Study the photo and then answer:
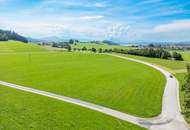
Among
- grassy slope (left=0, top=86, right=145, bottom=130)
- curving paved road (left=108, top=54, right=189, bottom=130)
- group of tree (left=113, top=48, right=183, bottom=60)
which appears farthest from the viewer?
group of tree (left=113, top=48, right=183, bottom=60)

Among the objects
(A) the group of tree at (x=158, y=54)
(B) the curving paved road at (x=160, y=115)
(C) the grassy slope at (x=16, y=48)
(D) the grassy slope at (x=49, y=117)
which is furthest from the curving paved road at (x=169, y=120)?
(C) the grassy slope at (x=16, y=48)

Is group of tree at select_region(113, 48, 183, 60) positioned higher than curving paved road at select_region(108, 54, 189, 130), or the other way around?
group of tree at select_region(113, 48, 183, 60)

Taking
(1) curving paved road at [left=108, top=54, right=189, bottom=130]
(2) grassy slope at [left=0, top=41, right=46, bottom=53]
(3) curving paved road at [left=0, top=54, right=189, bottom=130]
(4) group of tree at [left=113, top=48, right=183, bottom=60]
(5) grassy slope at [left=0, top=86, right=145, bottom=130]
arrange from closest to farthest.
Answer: (5) grassy slope at [left=0, top=86, right=145, bottom=130], (1) curving paved road at [left=108, top=54, right=189, bottom=130], (3) curving paved road at [left=0, top=54, right=189, bottom=130], (2) grassy slope at [left=0, top=41, right=46, bottom=53], (4) group of tree at [left=113, top=48, right=183, bottom=60]

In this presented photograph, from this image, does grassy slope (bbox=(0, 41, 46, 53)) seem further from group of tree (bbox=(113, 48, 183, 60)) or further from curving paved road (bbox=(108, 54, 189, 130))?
curving paved road (bbox=(108, 54, 189, 130))

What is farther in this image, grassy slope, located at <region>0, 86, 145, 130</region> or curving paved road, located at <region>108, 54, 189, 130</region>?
curving paved road, located at <region>108, 54, 189, 130</region>

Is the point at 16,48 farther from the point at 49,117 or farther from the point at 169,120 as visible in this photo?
the point at 169,120

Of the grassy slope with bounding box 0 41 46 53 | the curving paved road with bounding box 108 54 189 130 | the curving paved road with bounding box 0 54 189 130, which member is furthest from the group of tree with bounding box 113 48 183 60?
the curving paved road with bounding box 108 54 189 130

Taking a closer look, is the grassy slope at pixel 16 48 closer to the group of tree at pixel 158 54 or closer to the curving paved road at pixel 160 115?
the group of tree at pixel 158 54

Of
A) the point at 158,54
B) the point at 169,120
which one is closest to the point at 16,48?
the point at 158,54
